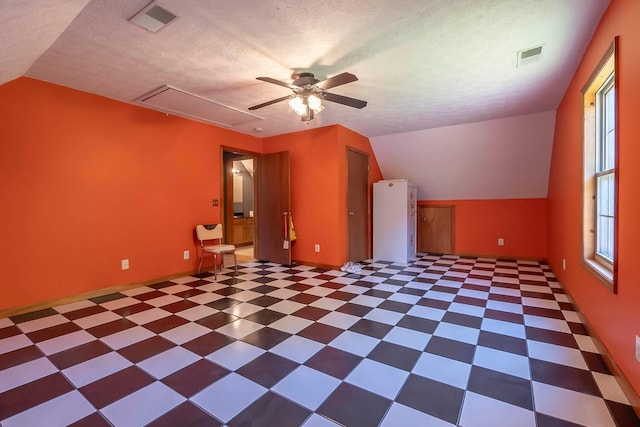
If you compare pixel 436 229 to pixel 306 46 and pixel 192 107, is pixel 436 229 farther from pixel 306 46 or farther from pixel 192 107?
pixel 192 107

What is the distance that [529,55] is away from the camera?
2.51 m

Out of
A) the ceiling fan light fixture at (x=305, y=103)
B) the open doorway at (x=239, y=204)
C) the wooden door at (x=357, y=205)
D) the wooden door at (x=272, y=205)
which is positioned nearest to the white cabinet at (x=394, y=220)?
the wooden door at (x=357, y=205)

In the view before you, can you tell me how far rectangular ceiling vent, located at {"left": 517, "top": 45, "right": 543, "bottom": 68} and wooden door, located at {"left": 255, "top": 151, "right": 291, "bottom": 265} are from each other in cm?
338

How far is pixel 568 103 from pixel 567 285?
6.65ft

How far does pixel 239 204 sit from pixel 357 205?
4025 millimetres

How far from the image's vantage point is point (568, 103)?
323cm

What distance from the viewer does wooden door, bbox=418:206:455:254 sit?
5852 mm

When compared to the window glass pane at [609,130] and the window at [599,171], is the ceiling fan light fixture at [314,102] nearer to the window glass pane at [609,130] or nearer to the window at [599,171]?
the window at [599,171]

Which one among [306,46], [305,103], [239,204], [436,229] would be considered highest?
[306,46]

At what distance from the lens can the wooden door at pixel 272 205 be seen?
16.6ft

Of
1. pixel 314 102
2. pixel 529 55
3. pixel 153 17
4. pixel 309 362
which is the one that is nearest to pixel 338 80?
pixel 314 102

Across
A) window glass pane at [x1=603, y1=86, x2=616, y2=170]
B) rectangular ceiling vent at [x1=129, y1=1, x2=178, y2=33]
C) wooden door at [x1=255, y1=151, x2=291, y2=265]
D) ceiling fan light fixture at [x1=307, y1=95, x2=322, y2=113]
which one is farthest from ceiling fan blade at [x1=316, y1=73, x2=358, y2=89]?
wooden door at [x1=255, y1=151, x2=291, y2=265]

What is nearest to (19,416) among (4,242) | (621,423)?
(4,242)

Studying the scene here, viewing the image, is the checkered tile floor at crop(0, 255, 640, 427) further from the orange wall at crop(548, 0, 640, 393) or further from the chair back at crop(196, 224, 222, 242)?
the chair back at crop(196, 224, 222, 242)
